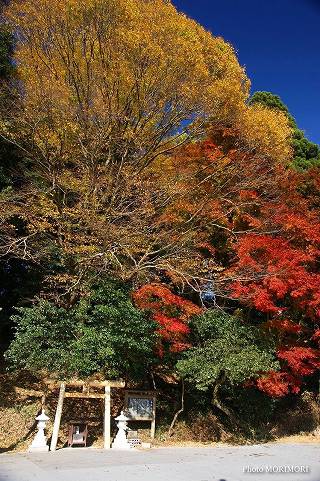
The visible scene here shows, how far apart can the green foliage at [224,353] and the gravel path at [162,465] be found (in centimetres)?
192

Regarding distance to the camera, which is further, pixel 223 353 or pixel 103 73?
pixel 103 73

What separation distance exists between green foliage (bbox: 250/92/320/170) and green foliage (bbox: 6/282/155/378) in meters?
13.3

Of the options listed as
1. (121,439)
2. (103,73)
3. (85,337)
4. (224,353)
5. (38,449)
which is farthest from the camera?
(103,73)

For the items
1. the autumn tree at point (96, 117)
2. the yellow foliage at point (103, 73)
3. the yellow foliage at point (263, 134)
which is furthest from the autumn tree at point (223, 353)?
the yellow foliage at point (263, 134)

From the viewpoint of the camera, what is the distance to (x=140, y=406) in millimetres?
11820

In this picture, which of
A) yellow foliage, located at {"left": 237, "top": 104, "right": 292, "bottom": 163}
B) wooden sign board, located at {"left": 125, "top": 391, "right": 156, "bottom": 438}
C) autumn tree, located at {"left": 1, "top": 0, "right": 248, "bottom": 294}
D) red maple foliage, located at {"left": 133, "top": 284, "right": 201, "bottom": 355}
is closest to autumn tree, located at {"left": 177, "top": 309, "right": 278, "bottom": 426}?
red maple foliage, located at {"left": 133, "top": 284, "right": 201, "bottom": 355}

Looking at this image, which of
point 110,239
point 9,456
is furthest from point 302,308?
point 9,456

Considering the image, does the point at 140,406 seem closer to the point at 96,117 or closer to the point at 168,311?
the point at 168,311

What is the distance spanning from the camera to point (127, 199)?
14.4 m

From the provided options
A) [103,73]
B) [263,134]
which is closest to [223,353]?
[263,134]

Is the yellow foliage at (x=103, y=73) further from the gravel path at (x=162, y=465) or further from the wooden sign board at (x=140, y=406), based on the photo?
the gravel path at (x=162, y=465)

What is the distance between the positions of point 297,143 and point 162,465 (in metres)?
17.9

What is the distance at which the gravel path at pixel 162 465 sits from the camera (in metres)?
7.08

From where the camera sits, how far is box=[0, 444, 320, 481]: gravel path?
23.2 ft
